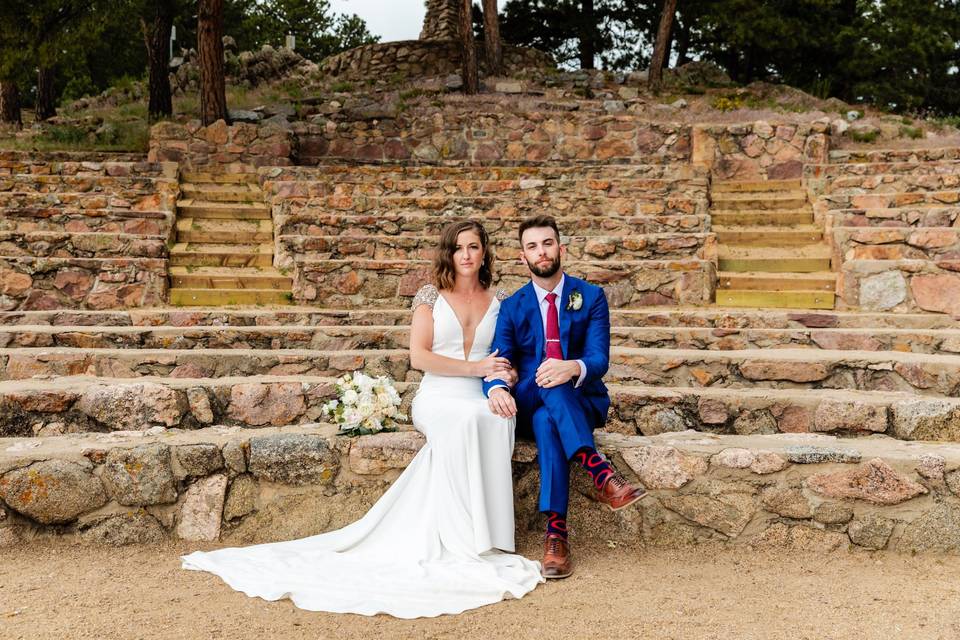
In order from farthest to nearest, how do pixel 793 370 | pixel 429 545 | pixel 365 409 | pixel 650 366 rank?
1. pixel 650 366
2. pixel 793 370
3. pixel 365 409
4. pixel 429 545

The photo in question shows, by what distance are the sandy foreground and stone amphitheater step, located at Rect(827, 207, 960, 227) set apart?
432 centimetres

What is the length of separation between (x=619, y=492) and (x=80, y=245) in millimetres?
5916

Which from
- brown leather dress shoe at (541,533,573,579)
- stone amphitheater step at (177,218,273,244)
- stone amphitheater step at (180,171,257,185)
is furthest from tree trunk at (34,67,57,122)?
brown leather dress shoe at (541,533,573,579)

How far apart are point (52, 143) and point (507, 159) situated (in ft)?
23.4

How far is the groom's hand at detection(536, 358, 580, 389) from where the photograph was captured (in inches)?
130

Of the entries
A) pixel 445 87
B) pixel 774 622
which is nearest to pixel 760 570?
pixel 774 622

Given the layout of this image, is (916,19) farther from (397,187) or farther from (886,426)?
(886,426)

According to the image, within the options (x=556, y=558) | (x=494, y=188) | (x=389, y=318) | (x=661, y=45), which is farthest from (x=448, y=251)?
(x=661, y=45)

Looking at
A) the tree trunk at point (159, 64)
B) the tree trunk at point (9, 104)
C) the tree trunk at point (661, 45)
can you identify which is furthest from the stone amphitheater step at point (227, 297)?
the tree trunk at point (661, 45)

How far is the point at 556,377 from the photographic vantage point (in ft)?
10.9

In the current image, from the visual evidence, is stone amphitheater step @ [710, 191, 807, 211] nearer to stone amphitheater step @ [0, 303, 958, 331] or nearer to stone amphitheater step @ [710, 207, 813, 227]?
stone amphitheater step @ [710, 207, 813, 227]

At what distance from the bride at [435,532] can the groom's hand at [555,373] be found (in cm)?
19

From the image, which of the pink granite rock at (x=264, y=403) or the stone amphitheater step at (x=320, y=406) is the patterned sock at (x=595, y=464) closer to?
the stone amphitheater step at (x=320, y=406)

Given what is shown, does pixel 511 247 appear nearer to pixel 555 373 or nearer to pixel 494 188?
pixel 494 188
